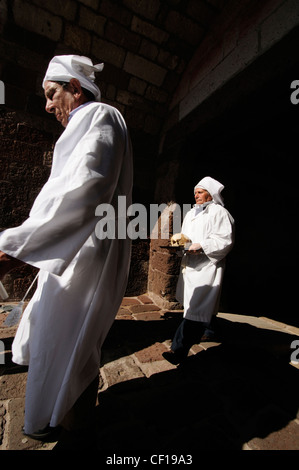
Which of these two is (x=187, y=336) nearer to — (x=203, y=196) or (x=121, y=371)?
(x=121, y=371)

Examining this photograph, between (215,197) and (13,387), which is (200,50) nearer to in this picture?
(215,197)

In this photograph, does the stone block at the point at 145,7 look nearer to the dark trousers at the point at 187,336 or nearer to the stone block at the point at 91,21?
the stone block at the point at 91,21

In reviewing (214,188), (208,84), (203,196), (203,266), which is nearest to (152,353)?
(203,266)

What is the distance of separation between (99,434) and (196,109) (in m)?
3.66

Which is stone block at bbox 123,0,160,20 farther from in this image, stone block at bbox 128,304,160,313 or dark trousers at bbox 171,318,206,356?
stone block at bbox 128,304,160,313

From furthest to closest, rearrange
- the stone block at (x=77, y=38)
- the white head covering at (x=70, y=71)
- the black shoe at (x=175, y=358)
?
the stone block at (x=77, y=38)
the black shoe at (x=175, y=358)
the white head covering at (x=70, y=71)

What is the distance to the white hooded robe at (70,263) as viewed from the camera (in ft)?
3.01

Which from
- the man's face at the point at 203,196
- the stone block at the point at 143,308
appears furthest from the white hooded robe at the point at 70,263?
the stone block at the point at 143,308

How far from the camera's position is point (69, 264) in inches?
39.3

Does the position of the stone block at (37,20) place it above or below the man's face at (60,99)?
above

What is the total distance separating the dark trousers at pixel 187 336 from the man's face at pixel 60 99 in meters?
1.94

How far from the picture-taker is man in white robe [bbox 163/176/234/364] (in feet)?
6.93

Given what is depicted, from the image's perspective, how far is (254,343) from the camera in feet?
8.93

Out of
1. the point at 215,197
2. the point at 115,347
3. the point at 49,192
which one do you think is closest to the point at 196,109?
the point at 215,197
